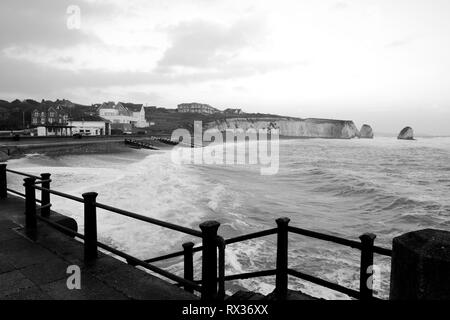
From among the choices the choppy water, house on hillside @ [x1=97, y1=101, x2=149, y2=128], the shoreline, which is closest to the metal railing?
the choppy water

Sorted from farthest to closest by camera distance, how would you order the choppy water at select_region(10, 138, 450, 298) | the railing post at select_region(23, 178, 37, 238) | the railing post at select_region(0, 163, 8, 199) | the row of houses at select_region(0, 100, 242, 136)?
the row of houses at select_region(0, 100, 242, 136), the choppy water at select_region(10, 138, 450, 298), the railing post at select_region(0, 163, 8, 199), the railing post at select_region(23, 178, 37, 238)

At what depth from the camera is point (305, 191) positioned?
69.3ft

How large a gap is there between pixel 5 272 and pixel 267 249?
289 inches

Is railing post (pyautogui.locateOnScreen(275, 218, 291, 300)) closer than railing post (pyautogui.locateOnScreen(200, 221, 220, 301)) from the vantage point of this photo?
No

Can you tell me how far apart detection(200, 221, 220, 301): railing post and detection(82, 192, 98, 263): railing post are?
2189 millimetres

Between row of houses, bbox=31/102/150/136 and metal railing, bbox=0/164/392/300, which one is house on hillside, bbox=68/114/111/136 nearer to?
row of houses, bbox=31/102/150/136

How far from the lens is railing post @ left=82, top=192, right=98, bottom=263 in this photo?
189 inches

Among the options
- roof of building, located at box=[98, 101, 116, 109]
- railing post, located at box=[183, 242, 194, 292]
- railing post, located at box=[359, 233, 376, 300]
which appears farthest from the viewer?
roof of building, located at box=[98, 101, 116, 109]

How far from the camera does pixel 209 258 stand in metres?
3.46

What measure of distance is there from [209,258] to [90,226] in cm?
242

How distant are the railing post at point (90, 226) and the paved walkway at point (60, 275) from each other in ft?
0.49

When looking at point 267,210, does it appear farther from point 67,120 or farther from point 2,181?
point 67,120

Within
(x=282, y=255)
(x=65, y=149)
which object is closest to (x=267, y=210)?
(x=282, y=255)
